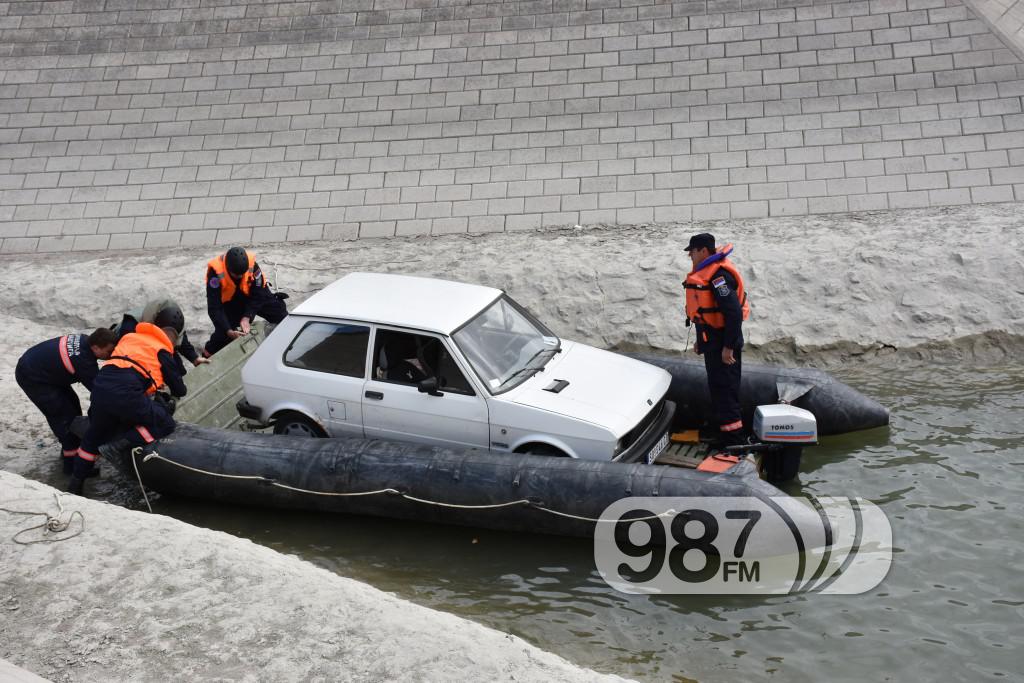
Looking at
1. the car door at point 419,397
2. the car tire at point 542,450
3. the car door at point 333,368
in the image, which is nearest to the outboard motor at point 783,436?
the car tire at point 542,450

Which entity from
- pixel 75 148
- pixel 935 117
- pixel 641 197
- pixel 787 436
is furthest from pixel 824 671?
pixel 75 148

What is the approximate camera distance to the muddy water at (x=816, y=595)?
6.19 metres

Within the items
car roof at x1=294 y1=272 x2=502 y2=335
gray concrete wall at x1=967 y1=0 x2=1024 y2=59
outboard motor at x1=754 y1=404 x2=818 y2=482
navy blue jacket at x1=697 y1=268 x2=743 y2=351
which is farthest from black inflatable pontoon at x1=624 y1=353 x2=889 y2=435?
gray concrete wall at x1=967 y1=0 x2=1024 y2=59

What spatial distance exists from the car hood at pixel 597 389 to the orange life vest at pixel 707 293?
63 cm

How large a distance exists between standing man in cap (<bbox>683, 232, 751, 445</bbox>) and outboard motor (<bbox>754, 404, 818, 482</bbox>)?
28 cm

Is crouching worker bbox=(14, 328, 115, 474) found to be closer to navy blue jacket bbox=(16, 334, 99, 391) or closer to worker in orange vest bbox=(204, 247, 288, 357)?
navy blue jacket bbox=(16, 334, 99, 391)

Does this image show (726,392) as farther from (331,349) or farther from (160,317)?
(160,317)

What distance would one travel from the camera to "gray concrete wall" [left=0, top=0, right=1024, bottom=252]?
1247cm

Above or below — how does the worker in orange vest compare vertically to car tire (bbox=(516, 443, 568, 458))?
above

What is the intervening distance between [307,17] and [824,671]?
41.4 feet

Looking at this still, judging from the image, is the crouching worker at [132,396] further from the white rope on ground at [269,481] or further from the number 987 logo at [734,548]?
the number 987 logo at [734,548]

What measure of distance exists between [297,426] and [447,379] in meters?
1.59

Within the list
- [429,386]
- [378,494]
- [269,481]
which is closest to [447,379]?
[429,386]

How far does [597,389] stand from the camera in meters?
8.00
